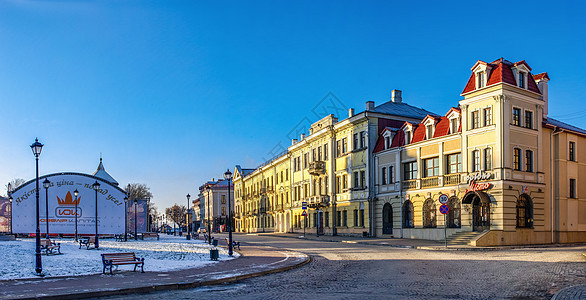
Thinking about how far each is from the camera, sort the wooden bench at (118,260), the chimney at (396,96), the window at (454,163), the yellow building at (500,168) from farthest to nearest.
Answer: the chimney at (396,96) < the window at (454,163) < the yellow building at (500,168) < the wooden bench at (118,260)

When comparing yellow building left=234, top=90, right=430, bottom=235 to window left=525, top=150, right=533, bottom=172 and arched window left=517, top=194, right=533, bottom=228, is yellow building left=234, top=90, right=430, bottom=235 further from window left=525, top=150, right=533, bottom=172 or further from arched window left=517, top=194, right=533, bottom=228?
arched window left=517, top=194, right=533, bottom=228

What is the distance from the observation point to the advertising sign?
153 ft

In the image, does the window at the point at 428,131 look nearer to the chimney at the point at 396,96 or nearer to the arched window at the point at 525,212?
the arched window at the point at 525,212

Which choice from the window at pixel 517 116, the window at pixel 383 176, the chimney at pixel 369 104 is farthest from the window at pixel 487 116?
the chimney at pixel 369 104

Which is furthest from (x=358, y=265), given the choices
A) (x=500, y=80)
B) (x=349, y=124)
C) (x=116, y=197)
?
(x=116, y=197)

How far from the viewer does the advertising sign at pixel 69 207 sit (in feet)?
153

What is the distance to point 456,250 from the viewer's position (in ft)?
92.5

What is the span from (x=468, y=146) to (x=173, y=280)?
24.4 meters

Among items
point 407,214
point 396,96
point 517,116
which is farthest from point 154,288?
point 396,96

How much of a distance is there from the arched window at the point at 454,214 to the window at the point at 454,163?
1.94 m

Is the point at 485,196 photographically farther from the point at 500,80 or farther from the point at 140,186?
the point at 140,186

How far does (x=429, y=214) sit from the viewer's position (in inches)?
1484

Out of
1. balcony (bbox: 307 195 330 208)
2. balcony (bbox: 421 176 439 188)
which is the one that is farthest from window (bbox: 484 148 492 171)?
balcony (bbox: 307 195 330 208)

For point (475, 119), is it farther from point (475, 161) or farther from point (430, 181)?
point (430, 181)
